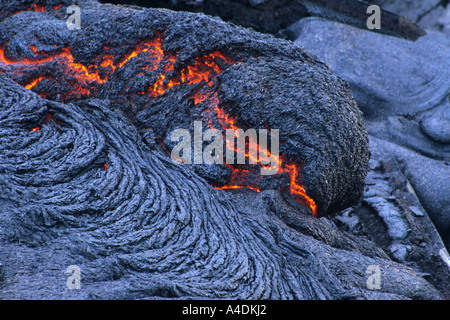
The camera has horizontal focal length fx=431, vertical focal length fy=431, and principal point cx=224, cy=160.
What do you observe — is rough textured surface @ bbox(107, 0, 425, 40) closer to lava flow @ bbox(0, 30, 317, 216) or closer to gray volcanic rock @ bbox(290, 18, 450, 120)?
gray volcanic rock @ bbox(290, 18, 450, 120)

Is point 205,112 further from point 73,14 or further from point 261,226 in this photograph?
point 73,14

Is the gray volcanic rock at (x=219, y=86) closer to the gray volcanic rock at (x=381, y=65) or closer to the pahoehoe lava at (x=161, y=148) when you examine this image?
the pahoehoe lava at (x=161, y=148)

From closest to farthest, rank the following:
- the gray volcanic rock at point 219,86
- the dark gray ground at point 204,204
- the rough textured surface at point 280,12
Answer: the dark gray ground at point 204,204 → the gray volcanic rock at point 219,86 → the rough textured surface at point 280,12

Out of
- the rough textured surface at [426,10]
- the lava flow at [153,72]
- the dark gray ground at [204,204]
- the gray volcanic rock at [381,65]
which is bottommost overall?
the dark gray ground at [204,204]

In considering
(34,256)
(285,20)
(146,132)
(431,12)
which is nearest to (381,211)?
(146,132)

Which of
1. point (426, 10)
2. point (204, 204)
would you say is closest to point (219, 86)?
point (204, 204)

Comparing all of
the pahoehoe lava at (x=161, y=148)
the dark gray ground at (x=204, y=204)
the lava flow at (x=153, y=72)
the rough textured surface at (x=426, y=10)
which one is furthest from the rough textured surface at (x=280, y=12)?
the lava flow at (x=153, y=72)
